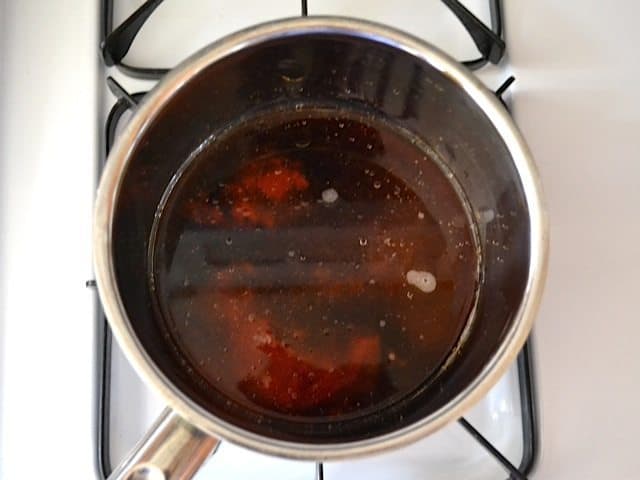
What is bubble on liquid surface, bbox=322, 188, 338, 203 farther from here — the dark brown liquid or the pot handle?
the pot handle

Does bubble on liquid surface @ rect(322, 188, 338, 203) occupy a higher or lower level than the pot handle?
higher

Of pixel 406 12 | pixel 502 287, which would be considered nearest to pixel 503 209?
pixel 502 287

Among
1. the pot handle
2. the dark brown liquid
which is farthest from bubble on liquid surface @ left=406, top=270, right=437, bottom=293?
the pot handle

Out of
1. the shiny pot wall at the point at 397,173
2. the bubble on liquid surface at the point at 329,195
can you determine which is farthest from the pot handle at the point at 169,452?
the bubble on liquid surface at the point at 329,195

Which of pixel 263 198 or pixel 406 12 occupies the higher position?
pixel 406 12

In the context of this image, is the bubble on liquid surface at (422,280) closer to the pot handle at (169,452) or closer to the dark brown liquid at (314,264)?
the dark brown liquid at (314,264)

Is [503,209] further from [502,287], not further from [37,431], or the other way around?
[37,431]
